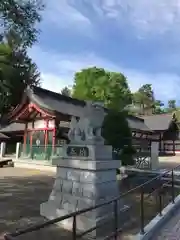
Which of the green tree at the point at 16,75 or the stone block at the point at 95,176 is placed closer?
the stone block at the point at 95,176

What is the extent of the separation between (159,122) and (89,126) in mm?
27899

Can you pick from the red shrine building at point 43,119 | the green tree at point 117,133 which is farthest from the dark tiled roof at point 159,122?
the green tree at point 117,133

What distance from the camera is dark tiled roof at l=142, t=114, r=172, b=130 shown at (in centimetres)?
3152

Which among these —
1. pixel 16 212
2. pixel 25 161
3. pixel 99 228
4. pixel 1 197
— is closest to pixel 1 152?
pixel 25 161

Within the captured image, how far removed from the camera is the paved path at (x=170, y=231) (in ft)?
15.8

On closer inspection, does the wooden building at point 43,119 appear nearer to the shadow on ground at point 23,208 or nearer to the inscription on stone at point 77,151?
the shadow on ground at point 23,208

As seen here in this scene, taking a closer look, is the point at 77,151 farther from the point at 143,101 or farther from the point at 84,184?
the point at 143,101

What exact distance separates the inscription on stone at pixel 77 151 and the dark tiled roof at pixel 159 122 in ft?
84.8

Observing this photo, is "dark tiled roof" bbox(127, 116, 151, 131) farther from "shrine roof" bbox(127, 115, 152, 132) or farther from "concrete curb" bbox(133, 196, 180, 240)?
"concrete curb" bbox(133, 196, 180, 240)

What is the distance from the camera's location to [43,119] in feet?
65.8

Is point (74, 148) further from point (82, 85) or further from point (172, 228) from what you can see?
point (82, 85)

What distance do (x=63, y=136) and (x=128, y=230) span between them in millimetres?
15167

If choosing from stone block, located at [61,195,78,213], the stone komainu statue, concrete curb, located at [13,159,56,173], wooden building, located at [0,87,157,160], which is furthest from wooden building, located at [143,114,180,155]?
stone block, located at [61,195,78,213]

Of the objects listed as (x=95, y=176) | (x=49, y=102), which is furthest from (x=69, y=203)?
(x=49, y=102)
